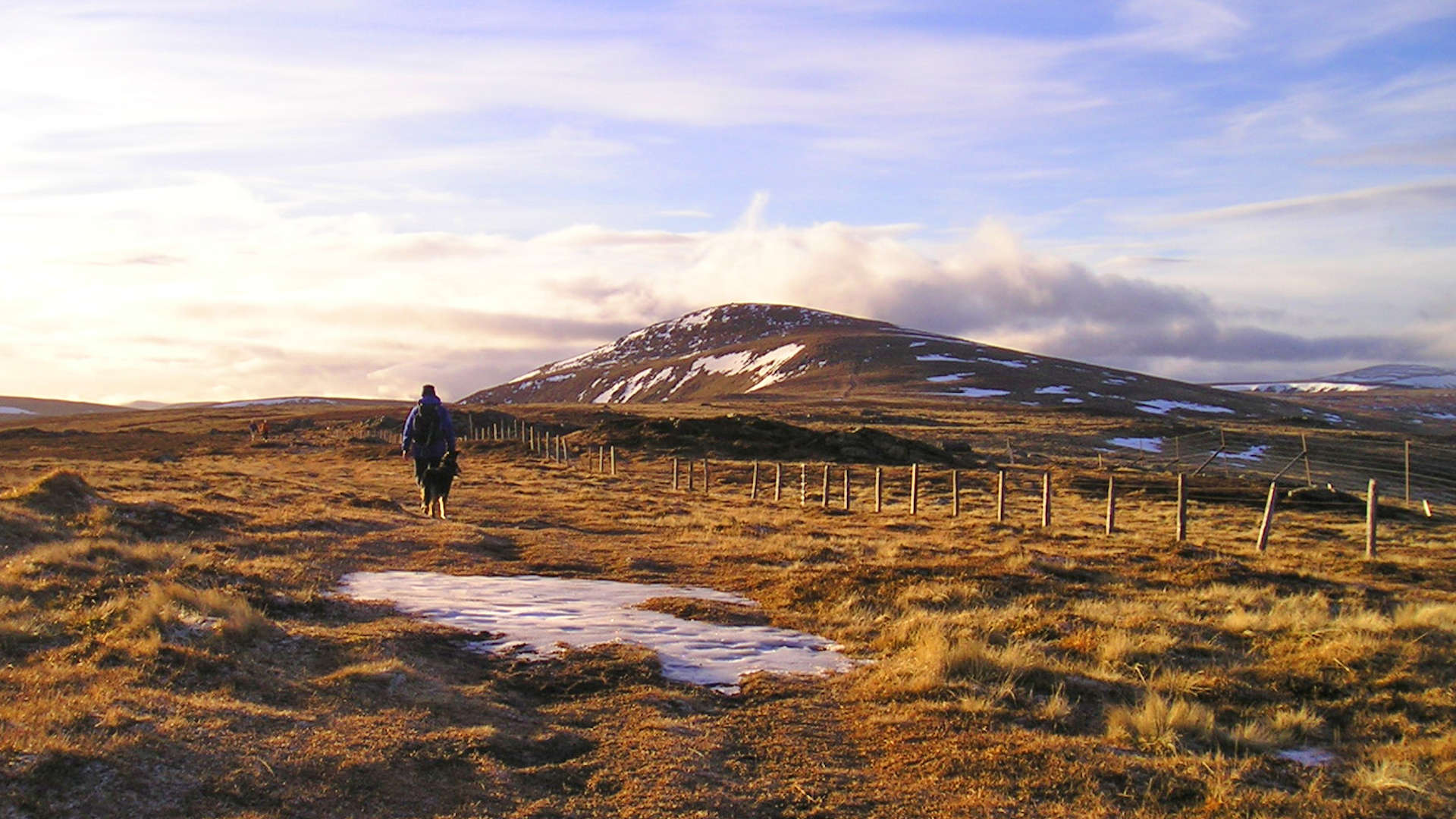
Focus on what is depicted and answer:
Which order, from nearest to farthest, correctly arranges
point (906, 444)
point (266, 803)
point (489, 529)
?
point (266, 803), point (489, 529), point (906, 444)

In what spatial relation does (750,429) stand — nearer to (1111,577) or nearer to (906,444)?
(906,444)

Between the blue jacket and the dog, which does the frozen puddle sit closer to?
the blue jacket

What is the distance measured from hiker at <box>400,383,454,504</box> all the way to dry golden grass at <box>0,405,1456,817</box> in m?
3.26

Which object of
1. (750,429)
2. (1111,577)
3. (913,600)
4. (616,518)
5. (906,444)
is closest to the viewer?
(913,600)

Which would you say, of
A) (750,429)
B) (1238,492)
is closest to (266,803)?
(1238,492)

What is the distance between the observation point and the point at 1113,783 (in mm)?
5777

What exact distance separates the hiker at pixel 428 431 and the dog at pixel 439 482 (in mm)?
203

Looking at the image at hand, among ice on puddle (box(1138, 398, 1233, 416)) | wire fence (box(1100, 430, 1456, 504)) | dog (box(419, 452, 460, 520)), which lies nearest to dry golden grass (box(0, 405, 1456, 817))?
dog (box(419, 452, 460, 520))

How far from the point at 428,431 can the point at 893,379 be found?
398 ft

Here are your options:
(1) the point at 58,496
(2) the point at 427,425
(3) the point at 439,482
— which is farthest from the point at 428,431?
(1) the point at 58,496

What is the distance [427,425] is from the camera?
58.2 ft

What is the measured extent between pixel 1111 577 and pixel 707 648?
6909 mm

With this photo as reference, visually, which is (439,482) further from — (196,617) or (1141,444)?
(1141,444)

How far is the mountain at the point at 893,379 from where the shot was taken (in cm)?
12238
